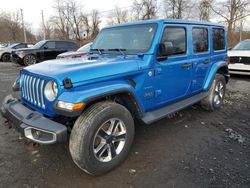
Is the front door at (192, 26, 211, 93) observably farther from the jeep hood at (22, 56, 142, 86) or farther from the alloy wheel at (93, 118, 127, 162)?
the alloy wheel at (93, 118, 127, 162)

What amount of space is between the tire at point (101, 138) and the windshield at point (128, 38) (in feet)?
3.86

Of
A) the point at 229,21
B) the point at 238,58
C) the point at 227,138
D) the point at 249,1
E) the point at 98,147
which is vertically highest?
the point at 249,1

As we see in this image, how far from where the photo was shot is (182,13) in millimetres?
38875

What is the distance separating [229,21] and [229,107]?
3717 cm

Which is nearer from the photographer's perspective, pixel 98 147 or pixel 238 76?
pixel 98 147

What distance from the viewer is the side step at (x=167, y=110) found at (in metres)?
3.47

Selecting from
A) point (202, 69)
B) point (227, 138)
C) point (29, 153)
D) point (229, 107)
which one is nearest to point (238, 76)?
point (229, 107)

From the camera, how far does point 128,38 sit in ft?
12.7

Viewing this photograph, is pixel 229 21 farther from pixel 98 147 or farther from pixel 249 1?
pixel 98 147

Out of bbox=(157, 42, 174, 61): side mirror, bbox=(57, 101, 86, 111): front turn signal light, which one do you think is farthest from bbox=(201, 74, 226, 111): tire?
bbox=(57, 101, 86, 111): front turn signal light

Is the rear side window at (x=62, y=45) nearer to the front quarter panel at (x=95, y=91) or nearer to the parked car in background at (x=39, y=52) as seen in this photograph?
the parked car in background at (x=39, y=52)

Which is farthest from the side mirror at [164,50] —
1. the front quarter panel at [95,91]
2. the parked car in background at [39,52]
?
the parked car in background at [39,52]

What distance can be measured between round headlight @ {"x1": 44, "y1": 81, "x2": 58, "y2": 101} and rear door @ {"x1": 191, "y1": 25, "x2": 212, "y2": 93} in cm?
276

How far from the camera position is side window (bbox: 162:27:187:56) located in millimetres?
3743
